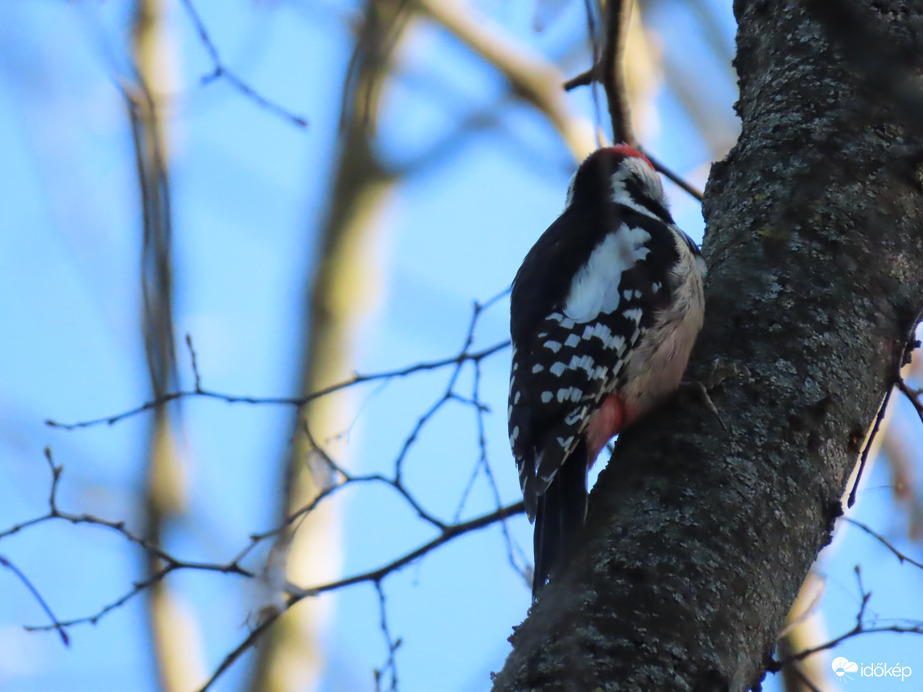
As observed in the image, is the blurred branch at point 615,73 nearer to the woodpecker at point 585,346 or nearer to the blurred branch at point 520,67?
the woodpecker at point 585,346

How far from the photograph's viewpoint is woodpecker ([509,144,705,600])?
2342mm

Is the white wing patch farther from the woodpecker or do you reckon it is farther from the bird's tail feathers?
the bird's tail feathers

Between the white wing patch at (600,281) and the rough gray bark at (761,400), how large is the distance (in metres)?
0.26

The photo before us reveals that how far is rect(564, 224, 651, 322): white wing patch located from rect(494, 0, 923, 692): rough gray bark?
262 mm

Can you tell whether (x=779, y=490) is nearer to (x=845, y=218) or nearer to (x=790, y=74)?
(x=845, y=218)

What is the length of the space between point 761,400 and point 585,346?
0.70m

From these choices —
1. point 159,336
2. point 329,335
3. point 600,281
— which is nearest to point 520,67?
point 329,335

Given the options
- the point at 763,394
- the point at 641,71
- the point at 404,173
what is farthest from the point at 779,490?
the point at 641,71

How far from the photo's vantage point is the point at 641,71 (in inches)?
231

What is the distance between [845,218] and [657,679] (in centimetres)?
127

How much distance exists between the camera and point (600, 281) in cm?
286

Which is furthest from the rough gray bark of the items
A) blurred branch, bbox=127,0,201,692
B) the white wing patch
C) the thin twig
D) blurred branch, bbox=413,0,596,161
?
blurred branch, bbox=413,0,596,161

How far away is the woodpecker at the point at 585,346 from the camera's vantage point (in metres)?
2.34

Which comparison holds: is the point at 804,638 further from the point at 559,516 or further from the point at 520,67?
the point at 520,67
